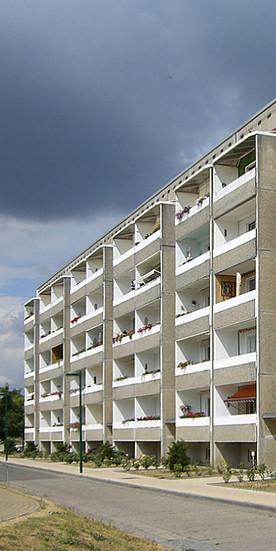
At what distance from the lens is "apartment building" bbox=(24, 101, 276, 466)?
3588 cm

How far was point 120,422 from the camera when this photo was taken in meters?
54.6

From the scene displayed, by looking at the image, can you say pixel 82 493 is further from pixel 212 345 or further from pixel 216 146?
pixel 216 146

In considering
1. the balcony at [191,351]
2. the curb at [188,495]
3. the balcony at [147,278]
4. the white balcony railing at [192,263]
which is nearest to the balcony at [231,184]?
the white balcony railing at [192,263]

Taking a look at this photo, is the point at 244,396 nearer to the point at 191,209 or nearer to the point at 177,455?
the point at 177,455

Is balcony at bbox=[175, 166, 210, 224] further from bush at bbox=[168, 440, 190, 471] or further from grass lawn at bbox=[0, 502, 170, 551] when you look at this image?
grass lawn at bbox=[0, 502, 170, 551]

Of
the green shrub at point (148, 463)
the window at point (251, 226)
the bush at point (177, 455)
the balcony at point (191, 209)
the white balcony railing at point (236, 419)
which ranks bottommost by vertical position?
the green shrub at point (148, 463)

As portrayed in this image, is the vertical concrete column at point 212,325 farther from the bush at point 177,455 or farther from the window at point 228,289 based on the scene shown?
the bush at point 177,455

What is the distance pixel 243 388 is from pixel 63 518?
73.3ft

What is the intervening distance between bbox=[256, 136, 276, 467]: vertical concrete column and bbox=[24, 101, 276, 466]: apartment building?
48 mm

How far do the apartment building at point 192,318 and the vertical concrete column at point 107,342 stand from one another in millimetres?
85

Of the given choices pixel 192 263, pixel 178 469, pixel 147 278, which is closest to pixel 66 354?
pixel 147 278

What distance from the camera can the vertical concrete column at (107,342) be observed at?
57688 mm

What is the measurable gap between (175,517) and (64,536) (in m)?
5.69

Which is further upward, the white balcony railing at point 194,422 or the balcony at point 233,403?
the balcony at point 233,403
